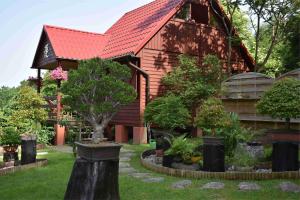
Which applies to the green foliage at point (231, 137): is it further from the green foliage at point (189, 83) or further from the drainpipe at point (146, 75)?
the drainpipe at point (146, 75)

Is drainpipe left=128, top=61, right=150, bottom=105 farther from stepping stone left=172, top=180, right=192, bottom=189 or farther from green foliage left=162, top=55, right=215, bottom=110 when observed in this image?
stepping stone left=172, top=180, right=192, bottom=189

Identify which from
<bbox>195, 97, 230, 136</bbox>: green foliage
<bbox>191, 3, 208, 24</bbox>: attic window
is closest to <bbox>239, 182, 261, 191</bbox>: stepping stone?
<bbox>195, 97, 230, 136</bbox>: green foliage

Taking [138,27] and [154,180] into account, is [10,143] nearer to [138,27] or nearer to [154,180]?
[154,180]

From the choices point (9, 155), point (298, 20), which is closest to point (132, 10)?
point (298, 20)

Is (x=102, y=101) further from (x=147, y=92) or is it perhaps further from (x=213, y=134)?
(x=147, y=92)

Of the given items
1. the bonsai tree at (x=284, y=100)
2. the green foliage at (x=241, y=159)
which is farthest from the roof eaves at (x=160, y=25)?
the green foliage at (x=241, y=159)

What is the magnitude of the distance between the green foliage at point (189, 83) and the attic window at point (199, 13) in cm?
316

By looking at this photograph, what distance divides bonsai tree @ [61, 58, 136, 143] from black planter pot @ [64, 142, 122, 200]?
650 millimetres

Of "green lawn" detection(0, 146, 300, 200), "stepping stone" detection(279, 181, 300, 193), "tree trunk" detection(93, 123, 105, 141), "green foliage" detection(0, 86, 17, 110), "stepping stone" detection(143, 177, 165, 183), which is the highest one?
"green foliage" detection(0, 86, 17, 110)

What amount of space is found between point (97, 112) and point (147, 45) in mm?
10436

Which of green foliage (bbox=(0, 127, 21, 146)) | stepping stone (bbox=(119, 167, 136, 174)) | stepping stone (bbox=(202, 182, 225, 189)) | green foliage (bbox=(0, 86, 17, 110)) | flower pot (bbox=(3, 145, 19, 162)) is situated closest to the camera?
stepping stone (bbox=(202, 182, 225, 189))

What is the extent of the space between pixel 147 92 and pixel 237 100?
4278 mm

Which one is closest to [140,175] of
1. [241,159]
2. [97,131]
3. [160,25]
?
[97,131]

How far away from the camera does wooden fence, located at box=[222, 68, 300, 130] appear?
13.2m
